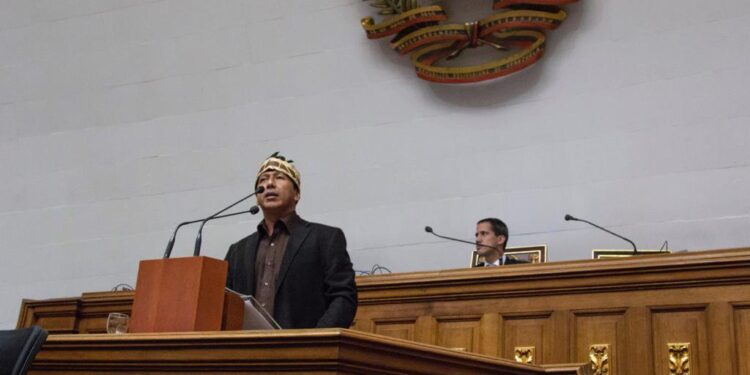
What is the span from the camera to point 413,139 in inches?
251

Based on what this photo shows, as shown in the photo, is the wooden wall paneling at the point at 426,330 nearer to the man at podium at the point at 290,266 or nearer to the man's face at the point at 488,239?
the man's face at the point at 488,239

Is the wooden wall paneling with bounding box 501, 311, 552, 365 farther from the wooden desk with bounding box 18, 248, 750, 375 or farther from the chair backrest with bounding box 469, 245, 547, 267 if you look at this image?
the chair backrest with bounding box 469, 245, 547, 267

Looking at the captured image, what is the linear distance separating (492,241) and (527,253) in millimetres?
249

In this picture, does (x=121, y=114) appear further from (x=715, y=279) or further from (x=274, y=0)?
(x=715, y=279)

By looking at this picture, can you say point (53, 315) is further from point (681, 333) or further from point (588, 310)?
point (681, 333)

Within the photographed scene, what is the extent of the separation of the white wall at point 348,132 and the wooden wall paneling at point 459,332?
103cm

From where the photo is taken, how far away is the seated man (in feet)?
18.3

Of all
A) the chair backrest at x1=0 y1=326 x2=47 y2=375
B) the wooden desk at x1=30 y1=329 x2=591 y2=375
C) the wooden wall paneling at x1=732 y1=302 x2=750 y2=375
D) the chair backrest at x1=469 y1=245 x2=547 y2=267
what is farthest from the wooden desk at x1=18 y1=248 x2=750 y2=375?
the chair backrest at x1=0 y1=326 x2=47 y2=375

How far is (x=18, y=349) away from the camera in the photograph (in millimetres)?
1897

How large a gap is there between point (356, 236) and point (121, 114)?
7.24 ft

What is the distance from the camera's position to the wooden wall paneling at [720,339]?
4.24 metres

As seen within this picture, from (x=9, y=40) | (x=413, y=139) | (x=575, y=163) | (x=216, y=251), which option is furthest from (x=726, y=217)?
(x=9, y=40)

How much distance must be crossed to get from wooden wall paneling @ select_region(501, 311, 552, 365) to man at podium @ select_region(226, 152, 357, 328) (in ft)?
4.45

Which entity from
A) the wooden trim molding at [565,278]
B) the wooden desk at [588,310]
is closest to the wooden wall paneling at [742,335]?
the wooden desk at [588,310]
